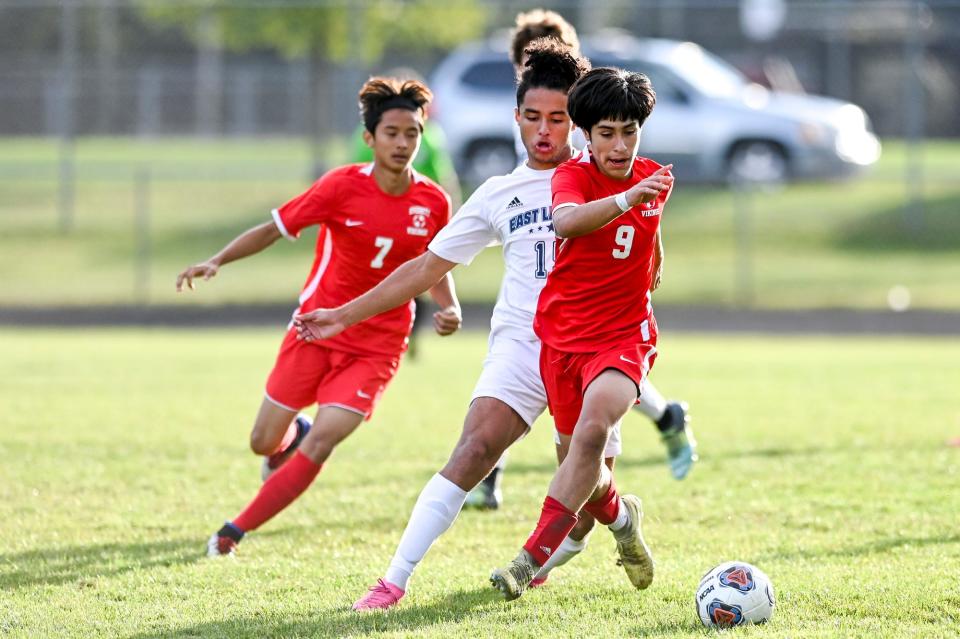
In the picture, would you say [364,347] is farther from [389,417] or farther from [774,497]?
[389,417]

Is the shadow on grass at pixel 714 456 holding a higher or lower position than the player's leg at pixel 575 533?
lower

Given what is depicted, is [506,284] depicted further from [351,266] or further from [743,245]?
[743,245]

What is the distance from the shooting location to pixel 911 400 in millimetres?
10664

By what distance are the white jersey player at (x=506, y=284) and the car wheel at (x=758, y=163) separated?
16466 millimetres

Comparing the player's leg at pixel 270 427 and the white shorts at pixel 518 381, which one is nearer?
the white shorts at pixel 518 381

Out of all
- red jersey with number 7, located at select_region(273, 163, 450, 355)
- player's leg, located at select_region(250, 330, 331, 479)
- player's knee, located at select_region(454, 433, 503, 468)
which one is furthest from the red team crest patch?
player's knee, located at select_region(454, 433, 503, 468)

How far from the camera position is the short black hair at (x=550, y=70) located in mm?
5176

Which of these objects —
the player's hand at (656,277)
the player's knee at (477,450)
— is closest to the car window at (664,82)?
the player's hand at (656,277)

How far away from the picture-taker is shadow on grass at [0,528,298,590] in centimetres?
538

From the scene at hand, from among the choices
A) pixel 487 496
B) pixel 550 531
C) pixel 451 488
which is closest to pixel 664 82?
pixel 487 496

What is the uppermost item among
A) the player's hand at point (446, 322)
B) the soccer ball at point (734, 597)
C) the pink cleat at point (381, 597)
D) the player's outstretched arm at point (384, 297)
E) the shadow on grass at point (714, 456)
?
the player's outstretched arm at point (384, 297)

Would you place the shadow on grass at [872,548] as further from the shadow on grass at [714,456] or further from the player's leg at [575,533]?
the shadow on grass at [714,456]

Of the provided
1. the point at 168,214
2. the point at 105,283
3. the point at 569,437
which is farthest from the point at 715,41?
the point at 569,437

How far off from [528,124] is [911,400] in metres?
6.42
